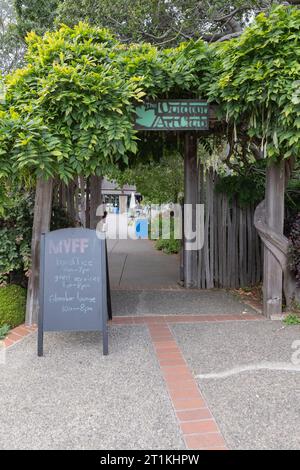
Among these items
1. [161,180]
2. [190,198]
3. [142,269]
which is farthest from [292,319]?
[161,180]

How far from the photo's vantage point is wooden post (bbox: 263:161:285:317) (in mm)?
4934

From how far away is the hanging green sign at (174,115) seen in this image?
15.2 ft

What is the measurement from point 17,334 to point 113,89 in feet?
9.83

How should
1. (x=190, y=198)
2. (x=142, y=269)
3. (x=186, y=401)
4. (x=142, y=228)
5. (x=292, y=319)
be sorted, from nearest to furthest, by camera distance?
(x=186, y=401) < (x=292, y=319) < (x=190, y=198) < (x=142, y=269) < (x=142, y=228)

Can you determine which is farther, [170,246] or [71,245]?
[170,246]

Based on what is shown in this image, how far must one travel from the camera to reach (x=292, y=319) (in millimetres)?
4789

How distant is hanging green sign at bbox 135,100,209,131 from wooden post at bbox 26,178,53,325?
1.42 m

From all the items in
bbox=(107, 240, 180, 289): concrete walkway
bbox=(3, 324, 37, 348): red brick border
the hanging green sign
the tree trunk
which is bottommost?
bbox=(3, 324, 37, 348): red brick border

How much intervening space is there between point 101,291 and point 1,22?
1451 centimetres

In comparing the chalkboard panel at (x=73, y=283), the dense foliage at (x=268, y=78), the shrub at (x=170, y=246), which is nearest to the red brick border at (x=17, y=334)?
the chalkboard panel at (x=73, y=283)

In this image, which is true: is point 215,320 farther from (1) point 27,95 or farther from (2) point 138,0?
(2) point 138,0

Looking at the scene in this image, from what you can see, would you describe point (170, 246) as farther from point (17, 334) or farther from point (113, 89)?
point (113, 89)

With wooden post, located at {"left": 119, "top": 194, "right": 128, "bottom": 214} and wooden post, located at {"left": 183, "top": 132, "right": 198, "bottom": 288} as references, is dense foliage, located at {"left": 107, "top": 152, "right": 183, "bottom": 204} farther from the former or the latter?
wooden post, located at {"left": 119, "top": 194, "right": 128, "bottom": 214}

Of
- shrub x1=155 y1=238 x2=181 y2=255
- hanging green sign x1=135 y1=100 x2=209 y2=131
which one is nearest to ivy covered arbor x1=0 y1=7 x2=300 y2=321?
hanging green sign x1=135 y1=100 x2=209 y2=131
